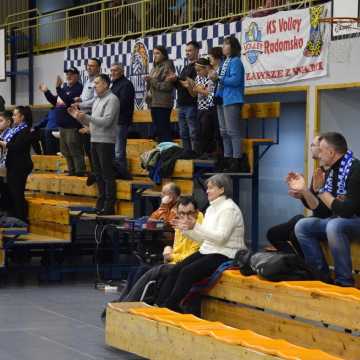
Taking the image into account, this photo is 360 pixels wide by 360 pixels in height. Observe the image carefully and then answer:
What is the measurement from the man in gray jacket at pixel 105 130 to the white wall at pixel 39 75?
8001 millimetres

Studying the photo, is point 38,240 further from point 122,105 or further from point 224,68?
point 224,68

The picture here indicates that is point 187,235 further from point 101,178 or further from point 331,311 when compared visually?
point 101,178

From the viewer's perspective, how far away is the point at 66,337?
1013cm

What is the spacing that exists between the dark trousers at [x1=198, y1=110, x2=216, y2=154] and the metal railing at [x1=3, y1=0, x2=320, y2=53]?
6.50ft

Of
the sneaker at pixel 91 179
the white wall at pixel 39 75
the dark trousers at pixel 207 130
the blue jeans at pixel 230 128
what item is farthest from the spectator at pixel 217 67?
the white wall at pixel 39 75

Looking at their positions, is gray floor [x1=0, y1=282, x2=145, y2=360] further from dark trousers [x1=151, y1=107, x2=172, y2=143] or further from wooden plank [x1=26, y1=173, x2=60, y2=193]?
wooden plank [x1=26, y1=173, x2=60, y2=193]

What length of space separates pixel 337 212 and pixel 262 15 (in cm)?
736

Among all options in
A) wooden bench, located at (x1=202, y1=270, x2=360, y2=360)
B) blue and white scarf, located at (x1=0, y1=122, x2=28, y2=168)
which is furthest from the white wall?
wooden bench, located at (x1=202, y1=270, x2=360, y2=360)

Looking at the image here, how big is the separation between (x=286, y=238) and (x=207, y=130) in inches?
194

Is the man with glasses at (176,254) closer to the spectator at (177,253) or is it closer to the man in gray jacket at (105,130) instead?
the spectator at (177,253)

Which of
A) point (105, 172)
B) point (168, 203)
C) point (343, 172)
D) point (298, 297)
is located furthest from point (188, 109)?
point (298, 297)

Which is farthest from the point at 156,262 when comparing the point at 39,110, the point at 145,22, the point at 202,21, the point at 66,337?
the point at 39,110

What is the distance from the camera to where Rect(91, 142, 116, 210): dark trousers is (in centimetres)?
1463

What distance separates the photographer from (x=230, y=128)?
561 inches
